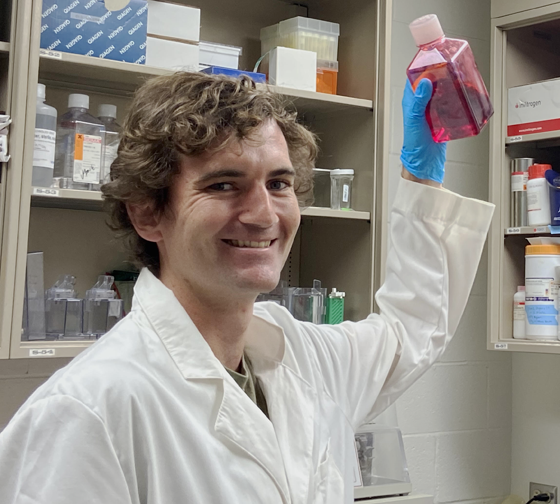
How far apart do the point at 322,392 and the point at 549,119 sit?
4.19 feet

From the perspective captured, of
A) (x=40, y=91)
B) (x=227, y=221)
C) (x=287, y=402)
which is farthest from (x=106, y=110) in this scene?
(x=287, y=402)

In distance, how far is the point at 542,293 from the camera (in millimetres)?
2064

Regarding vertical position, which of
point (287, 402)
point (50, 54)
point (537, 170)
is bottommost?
point (287, 402)

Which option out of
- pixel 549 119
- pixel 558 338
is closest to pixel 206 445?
pixel 558 338

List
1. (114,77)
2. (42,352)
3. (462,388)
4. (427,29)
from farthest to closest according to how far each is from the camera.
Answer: (462,388) → (114,77) → (42,352) → (427,29)

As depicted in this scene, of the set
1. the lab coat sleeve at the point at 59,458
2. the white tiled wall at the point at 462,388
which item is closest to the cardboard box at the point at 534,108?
the white tiled wall at the point at 462,388

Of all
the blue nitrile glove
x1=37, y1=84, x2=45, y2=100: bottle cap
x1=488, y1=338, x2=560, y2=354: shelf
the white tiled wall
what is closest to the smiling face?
the blue nitrile glove

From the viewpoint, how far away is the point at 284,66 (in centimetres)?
182

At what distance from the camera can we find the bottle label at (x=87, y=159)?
1.60 metres

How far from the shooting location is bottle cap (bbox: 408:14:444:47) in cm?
135

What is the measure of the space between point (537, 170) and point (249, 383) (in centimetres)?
133

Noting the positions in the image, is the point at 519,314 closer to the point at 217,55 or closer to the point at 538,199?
the point at 538,199

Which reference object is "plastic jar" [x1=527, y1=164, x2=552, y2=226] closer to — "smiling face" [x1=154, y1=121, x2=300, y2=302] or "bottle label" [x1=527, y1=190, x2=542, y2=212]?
"bottle label" [x1=527, y1=190, x2=542, y2=212]

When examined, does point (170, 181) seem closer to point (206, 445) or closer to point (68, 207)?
point (206, 445)
